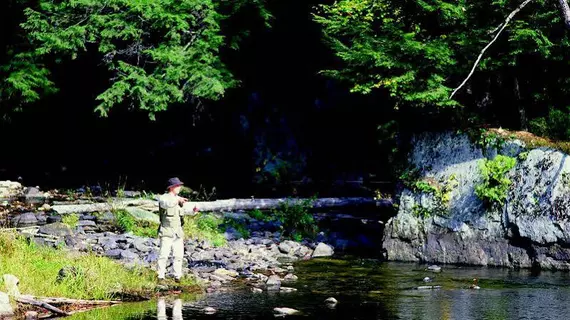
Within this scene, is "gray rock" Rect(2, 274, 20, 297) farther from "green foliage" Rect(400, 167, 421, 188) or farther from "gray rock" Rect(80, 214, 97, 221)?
"green foliage" Rect(400, 167, 421, 188)

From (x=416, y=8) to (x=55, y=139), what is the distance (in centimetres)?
2178

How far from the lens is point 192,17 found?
2389 cm

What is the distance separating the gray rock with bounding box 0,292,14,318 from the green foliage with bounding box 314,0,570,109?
923 centimetres

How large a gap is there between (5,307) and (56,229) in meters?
6.78

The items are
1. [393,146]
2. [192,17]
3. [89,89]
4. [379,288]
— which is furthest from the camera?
[89,89]

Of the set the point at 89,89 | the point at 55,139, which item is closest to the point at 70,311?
the point at 89,89

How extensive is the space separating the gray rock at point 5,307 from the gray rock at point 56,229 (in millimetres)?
6009

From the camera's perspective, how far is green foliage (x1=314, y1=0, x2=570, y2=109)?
15648 millimetres

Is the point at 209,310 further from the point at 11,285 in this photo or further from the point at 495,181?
the point at 495,181

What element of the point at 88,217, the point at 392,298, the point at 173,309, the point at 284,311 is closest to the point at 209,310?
the point at 173,309

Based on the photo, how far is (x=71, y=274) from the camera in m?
10.8

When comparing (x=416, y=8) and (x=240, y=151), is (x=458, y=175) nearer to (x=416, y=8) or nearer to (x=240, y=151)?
(x=416, y=8)

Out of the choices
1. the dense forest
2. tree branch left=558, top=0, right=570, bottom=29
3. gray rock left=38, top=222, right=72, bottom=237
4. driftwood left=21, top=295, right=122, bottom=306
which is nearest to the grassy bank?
driftwood left=21, top=295, right=122, bottom=306

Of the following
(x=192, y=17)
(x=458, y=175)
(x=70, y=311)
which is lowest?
(x=70, y=311)
